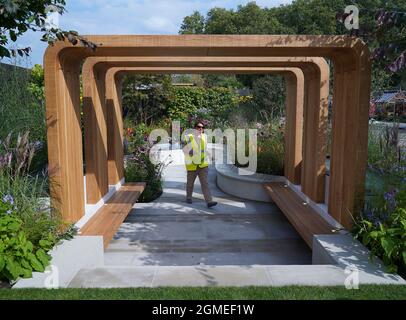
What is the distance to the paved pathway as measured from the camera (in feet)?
12.2

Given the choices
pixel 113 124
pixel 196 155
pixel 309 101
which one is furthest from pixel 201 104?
pixel 309 101

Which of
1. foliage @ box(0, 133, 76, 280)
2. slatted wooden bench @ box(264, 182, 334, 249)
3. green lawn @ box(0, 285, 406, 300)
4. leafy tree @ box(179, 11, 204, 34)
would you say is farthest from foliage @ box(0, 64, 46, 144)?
leafy tree @ box(179, 11, 204, 34)

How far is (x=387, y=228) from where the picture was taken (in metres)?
3.94

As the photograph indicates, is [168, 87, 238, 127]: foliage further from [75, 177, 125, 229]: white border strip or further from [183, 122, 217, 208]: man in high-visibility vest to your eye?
[75, 177, 125, 229]: white border strip

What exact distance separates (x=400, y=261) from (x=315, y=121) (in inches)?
115

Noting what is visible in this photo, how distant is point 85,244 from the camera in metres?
4.41

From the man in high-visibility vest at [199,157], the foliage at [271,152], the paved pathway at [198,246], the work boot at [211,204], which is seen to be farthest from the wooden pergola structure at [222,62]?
the foliage at [271,152]

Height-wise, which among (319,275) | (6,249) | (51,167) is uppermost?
(51,167)

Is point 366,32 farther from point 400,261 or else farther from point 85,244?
point 85,244

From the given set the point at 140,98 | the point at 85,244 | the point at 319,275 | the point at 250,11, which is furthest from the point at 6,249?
the point at 250,11

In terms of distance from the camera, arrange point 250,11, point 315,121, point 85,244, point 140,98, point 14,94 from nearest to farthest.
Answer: point 85,244
point 315,121
point 14,94
point 140,98
point 250,11

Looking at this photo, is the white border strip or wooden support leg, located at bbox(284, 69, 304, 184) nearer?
the white border strip

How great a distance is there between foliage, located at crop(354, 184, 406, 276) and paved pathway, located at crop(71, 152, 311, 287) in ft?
3.47

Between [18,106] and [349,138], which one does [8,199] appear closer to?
[18,106]
